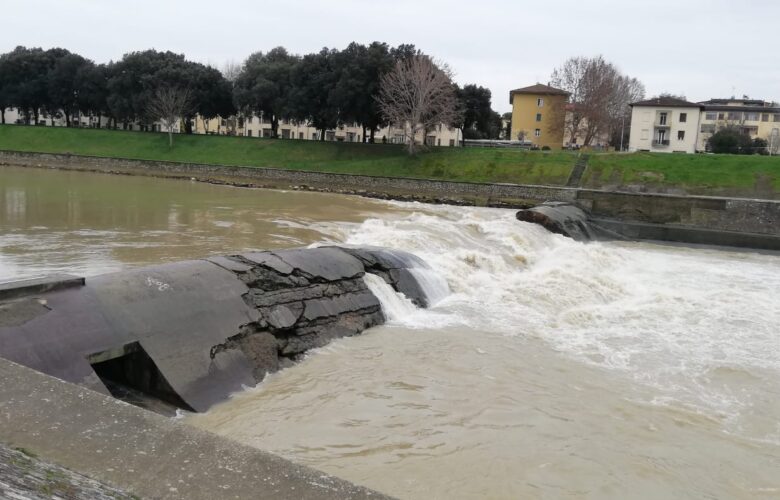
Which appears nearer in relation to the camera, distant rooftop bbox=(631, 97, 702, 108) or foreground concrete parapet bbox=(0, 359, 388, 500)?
foreground concrete parapet bbox=(0, 359, 388, 500)

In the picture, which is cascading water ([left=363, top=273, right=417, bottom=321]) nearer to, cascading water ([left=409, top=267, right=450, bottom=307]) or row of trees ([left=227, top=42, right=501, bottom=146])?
cascading water ([left=409, top=267, right=450, bottom=307])

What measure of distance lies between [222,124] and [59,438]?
260ft

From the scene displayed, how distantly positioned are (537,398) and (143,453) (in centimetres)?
499

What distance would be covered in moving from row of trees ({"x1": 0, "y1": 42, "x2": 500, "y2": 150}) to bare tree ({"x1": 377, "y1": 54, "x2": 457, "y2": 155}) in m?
0.23

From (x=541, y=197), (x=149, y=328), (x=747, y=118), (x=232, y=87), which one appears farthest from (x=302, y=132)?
(x=149, y=328)

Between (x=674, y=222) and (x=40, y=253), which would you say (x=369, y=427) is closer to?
(x=40, y=253)

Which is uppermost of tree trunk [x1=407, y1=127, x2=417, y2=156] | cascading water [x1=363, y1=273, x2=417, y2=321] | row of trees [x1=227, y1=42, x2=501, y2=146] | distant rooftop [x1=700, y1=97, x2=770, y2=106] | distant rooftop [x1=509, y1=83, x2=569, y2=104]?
distant rooftop [x1=700, y1=97, x2=770, y2=106]

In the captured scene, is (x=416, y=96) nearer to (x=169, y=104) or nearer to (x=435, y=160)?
(x=435, y=160)

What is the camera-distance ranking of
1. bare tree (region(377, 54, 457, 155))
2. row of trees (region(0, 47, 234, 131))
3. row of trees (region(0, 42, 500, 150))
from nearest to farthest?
bare tree (region(377, 54, 457, 155))
row of trees (region(0, 42, 500, 150))
row of trees (region(0, 47, 234, 131))

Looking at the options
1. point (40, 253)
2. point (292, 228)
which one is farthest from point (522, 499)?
point (292, 228)

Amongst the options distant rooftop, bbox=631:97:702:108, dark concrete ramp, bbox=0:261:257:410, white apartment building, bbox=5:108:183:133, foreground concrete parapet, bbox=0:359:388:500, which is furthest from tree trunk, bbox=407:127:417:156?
foreground concrete parapet, bbox=0:359:388:500

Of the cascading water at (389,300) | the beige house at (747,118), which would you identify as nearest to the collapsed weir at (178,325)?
the cascading water at (389,300)

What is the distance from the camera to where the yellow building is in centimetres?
5894

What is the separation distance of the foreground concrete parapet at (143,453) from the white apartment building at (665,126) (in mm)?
55425
